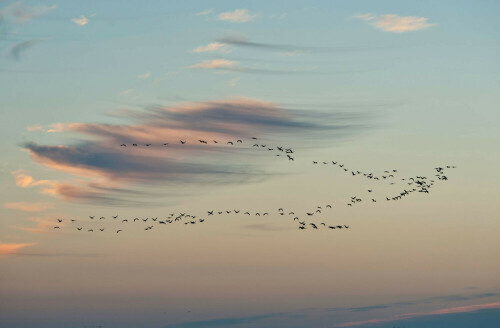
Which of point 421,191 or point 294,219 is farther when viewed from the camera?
point 421,191

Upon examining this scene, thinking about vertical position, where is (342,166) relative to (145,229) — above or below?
above

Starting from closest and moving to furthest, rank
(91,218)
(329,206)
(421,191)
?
(329,206) → (91,218) → (421,191)

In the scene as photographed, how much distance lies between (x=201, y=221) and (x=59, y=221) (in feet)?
100

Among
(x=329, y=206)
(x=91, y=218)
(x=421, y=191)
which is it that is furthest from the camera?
(x=421, y=191)

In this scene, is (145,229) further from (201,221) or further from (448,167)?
(448,167)

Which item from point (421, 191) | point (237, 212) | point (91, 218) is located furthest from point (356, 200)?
point (91, 218)

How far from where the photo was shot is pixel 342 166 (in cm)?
13638

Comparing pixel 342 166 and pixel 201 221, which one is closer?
pixel 201 221

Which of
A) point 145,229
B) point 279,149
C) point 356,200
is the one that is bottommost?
point 145,229

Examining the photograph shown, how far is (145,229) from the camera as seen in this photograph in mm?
122688

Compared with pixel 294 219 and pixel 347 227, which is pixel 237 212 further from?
pixel 347 227

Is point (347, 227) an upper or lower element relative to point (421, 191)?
lower

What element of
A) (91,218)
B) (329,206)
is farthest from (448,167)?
(91,218)

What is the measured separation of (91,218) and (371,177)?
67230 millimetres
